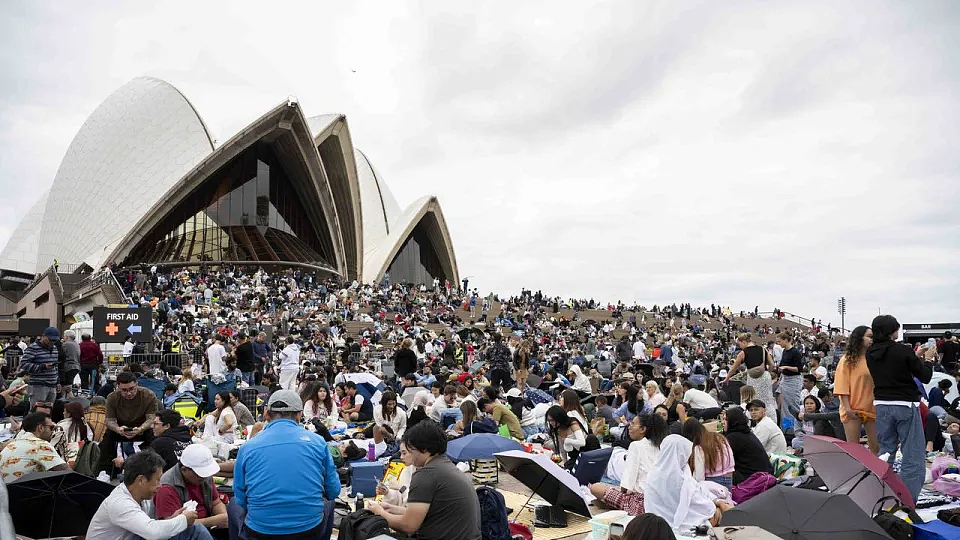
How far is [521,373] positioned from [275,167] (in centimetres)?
2623

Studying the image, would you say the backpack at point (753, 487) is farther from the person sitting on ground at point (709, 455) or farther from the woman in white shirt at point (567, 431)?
the woman in white shirt at point (567, 431)

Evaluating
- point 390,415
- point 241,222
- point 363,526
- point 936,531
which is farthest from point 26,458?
point 241,222

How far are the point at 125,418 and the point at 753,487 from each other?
5.34 metres

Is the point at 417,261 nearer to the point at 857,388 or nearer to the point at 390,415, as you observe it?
the point at 390,415

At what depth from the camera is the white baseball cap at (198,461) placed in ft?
12.9

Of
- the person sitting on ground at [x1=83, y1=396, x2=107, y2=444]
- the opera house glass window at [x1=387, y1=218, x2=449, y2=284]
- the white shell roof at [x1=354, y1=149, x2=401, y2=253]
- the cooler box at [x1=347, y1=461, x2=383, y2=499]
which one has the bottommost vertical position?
the cooler box at [x1=347, y1=461, x2=383, y2=499]

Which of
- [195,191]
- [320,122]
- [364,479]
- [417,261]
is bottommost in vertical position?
[364,479]

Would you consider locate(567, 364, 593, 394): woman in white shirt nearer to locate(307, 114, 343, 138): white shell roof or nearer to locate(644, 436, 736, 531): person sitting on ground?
locate(644, 436, 736, 531): person sitting on ground

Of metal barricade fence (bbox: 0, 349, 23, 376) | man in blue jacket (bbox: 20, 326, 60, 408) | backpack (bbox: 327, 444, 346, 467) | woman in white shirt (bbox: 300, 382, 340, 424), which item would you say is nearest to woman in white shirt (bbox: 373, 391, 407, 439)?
backpack (bbox: 327, 444, 346, 467)

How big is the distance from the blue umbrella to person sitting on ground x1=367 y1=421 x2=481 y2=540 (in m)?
2.29

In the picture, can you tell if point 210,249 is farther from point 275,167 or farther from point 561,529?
point 561,529

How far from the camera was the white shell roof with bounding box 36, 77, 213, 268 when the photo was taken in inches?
1261

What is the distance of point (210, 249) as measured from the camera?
107 ft

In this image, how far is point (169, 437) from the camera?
5.07 meters
